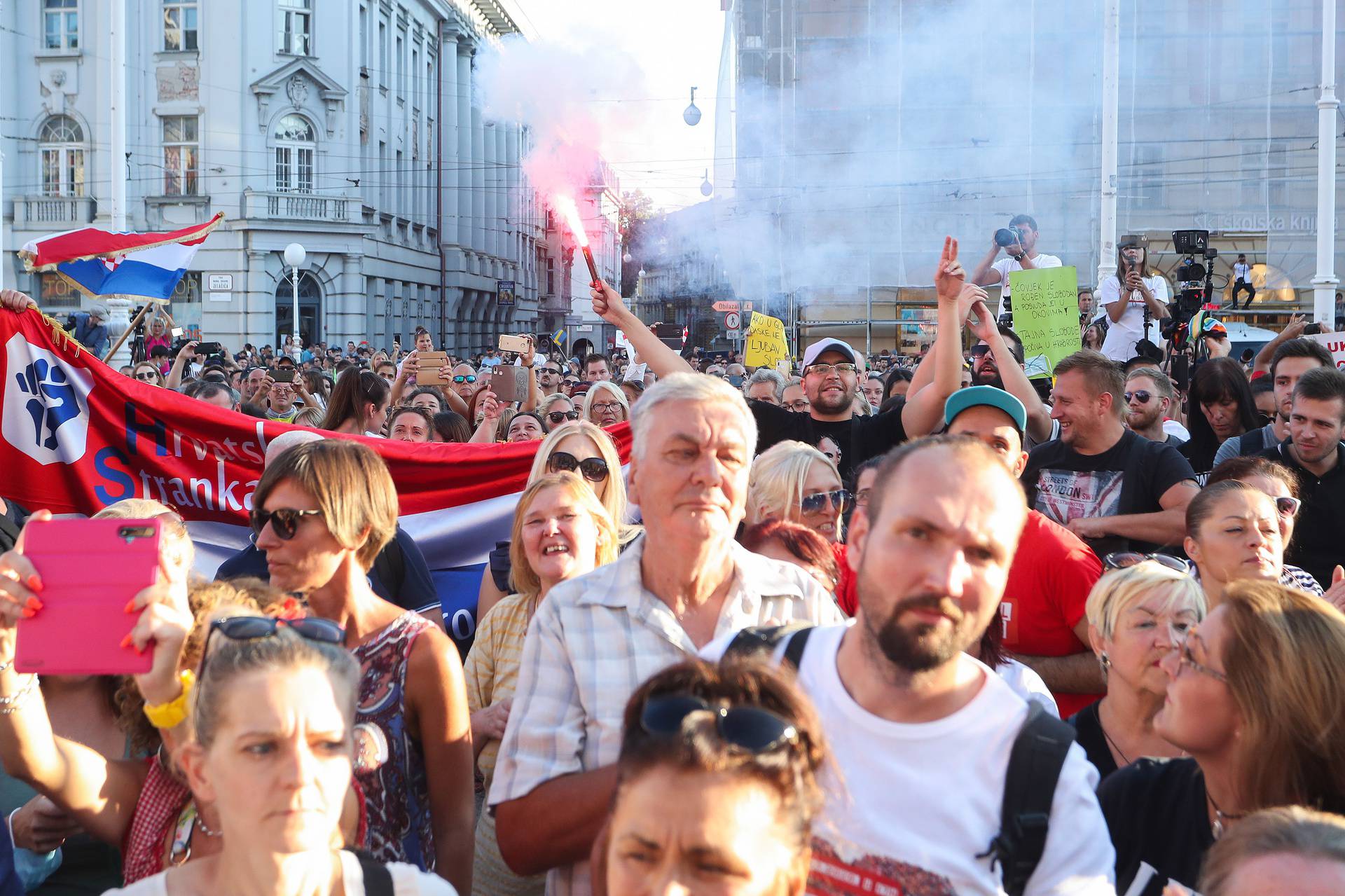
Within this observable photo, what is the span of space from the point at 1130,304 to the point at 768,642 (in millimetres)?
10318

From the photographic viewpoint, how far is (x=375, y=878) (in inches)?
101

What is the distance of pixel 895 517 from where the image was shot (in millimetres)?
2359

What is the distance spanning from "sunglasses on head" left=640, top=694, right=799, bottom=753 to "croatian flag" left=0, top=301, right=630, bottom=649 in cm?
403

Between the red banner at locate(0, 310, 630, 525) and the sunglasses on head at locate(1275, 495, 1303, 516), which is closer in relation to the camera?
the sunglasses on head at locate(1275, 495, 1303, 516)

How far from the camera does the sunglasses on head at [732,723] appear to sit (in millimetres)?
1968

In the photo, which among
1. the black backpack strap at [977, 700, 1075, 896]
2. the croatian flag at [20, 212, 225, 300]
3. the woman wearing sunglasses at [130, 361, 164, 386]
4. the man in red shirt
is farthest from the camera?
the woman wearing sunglasses at [130, 361, 164, 386]

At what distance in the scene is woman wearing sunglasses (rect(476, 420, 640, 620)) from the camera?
5254mm

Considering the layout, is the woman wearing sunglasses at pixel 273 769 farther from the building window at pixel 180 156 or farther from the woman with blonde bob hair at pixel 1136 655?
the building window at pixel 180 156

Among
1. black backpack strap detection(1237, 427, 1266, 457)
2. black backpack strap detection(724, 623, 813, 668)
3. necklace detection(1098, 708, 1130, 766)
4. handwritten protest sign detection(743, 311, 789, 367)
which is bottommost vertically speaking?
necklace detection(1098, 708, 1130, 766)

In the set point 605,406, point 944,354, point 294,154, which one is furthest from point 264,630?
point 294,154

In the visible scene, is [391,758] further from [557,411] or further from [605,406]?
[557,411]

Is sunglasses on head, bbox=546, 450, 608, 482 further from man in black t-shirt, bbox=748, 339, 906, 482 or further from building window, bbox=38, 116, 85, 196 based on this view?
building window, bbox=38, 116, 85, 196

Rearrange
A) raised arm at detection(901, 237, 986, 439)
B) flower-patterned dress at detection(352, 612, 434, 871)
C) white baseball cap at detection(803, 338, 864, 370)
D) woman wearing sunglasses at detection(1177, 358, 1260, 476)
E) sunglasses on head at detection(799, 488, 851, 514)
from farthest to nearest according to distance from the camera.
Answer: woman wearing sunglasses at detection(1177, 358, 1260, 476)
white baseball cap at detection(803, 338, 864, 370)
raised arm at detection(901, 237, 986, 439)
sunglasses on head at detection(799, 488, 851, 514)
flower-patterned dress at detection(352, 612, 434, 871)

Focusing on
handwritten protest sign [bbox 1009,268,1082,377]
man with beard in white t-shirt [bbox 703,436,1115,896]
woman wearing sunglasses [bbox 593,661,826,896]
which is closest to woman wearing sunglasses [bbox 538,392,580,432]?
handwritten protest sign [bbox 1009,268,1082,377]
